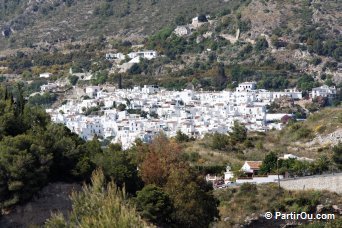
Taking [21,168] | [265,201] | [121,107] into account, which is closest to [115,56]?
[121,107]

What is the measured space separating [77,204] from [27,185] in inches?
273

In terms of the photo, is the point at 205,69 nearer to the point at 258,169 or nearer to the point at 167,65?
the point at 167,65

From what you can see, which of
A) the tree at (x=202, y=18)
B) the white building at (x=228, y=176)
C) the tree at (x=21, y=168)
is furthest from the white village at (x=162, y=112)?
the tree at (x=21, y=168)

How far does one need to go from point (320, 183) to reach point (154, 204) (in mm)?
8349

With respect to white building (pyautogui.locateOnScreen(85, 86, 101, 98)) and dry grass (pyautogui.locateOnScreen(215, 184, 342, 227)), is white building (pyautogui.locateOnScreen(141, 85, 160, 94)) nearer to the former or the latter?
white building (pyautogui.locateOnScreen(85, 86, 101, 98))

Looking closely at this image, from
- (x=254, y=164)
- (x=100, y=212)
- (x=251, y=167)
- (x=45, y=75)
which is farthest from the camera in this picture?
(x=45, y=75)

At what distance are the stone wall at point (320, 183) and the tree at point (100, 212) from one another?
584 inches

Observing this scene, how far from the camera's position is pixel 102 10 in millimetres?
95188

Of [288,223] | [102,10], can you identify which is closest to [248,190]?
[288,223]

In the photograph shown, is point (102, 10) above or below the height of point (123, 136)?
above

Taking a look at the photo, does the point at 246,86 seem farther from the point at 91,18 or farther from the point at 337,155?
the point at 337,155

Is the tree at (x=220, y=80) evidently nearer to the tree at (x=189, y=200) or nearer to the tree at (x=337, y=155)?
the tree at (x=337, y=155)

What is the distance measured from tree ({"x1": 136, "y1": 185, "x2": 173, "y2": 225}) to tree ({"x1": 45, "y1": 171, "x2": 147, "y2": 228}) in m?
6.81

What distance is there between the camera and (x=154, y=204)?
21.9 m
